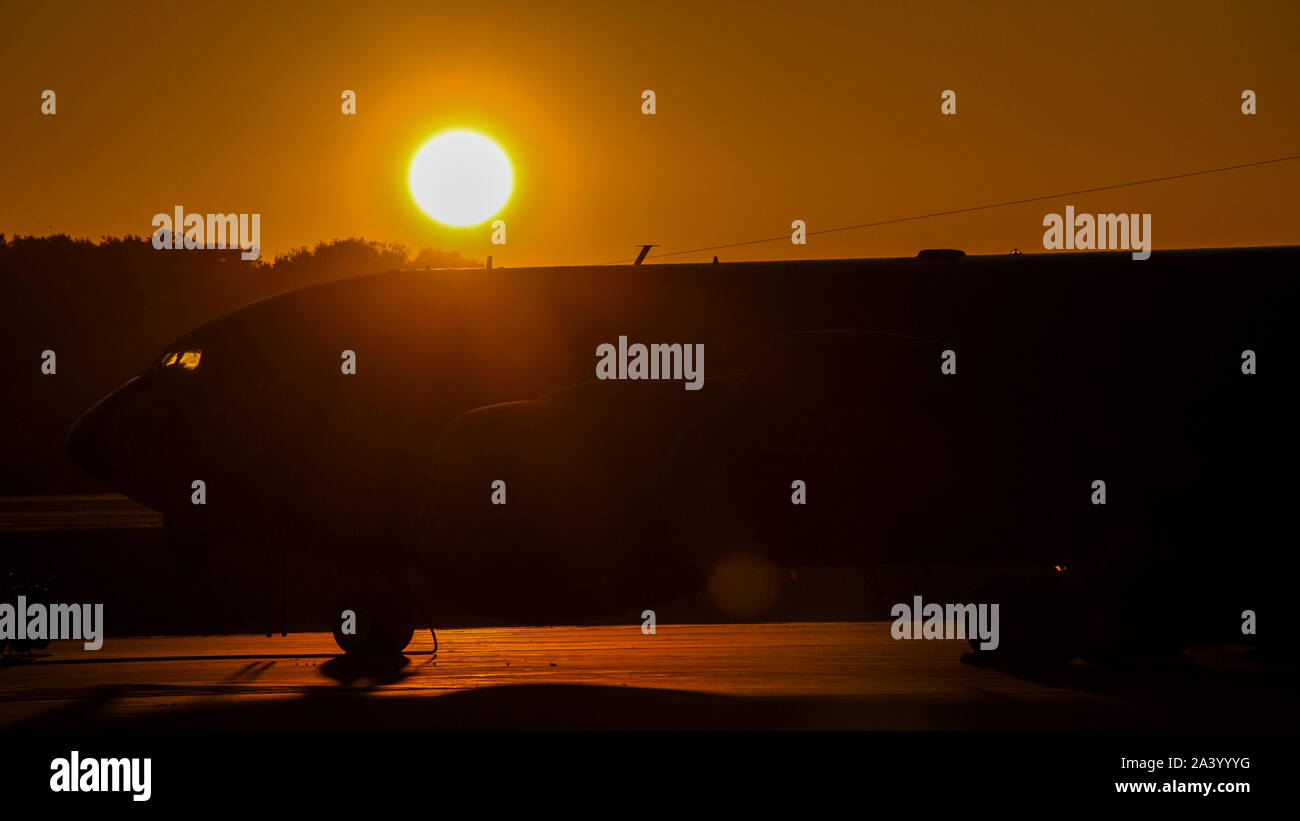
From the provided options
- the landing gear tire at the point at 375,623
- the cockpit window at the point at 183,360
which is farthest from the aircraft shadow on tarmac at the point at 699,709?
the cockpit window at the point at 183,360

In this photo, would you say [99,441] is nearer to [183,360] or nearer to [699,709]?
[183,360]

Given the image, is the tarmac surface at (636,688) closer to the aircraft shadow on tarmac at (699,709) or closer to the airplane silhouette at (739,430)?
the aircraft shadow on tarmac at (699,709)

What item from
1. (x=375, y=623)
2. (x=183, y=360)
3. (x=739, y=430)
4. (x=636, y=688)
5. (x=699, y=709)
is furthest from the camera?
(x=375, y=623)

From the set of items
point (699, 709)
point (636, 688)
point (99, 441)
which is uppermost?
point (99, 441)

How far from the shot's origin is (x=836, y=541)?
1244cm

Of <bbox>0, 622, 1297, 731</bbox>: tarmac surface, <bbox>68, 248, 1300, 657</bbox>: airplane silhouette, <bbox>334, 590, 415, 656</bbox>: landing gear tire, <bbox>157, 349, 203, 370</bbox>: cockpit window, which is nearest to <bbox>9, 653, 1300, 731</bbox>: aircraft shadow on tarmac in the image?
<bbox>0, 622, 1297, 731</bbox>: tarmac surface

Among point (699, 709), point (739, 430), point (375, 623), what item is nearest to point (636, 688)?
point (699, 709)

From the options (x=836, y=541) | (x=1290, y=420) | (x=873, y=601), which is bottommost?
(x=873, y=601)

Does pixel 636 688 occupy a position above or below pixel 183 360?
below

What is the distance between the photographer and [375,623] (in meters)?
15.9
